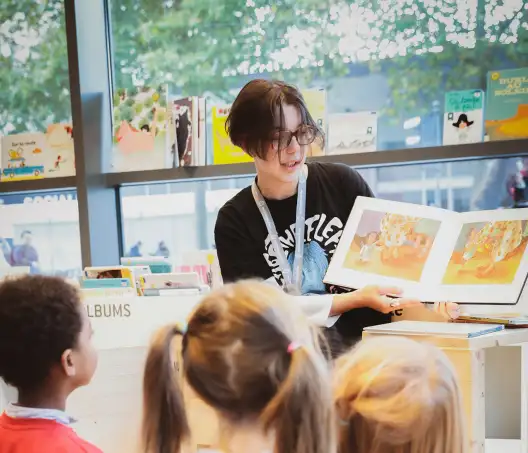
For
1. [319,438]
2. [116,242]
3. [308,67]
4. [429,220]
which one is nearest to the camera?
[319,438]

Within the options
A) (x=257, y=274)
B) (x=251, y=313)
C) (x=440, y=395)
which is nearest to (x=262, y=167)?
(x=257, y=274)

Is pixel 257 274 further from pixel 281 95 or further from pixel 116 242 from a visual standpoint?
pixel 116 242

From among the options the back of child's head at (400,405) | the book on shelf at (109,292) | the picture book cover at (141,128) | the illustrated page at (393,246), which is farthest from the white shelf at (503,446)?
the picture book cover at (141,128)

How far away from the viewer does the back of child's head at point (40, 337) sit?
1.44 meters

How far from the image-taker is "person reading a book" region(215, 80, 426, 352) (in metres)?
1.72

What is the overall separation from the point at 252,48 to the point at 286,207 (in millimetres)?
1299

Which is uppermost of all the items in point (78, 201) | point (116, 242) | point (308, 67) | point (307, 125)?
point (308, 67)

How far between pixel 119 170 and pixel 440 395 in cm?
226

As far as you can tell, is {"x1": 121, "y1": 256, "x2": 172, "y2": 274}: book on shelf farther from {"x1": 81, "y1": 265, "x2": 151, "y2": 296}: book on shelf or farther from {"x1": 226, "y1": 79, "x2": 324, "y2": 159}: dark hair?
{"x1": 226, "y1": 79, "x2": 324, "y2": 159}: dark hair

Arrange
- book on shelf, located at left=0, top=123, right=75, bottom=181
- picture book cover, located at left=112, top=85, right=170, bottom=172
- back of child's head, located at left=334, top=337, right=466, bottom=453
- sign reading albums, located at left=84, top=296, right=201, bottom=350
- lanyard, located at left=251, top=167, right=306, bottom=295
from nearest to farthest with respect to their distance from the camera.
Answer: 1. back of child's head, located at left=334, top=337, right=466, bottom=453
2. lanyard, located at left=251, top=167, right=306, bottom=295
3. sign reading albums, located at left=84, top=296, right=201, bottom=350
4. picture book cover, located at left=112, top=85, right=170, bottom=172
5. book on shelf, located at left=0, top=123, right=75, bottom=181

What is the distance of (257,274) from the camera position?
1.84m

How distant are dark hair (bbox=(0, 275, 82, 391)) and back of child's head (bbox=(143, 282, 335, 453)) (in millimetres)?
475

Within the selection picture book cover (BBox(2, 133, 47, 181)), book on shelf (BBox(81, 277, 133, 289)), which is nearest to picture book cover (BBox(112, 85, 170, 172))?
picture book cover (BBox(2, 133, 47, 181))

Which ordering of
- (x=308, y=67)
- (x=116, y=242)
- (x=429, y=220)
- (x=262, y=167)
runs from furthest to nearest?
(x=116, y=242)
(x=308, y=67)
(x=262, y=167)
(x=429, y=220)
